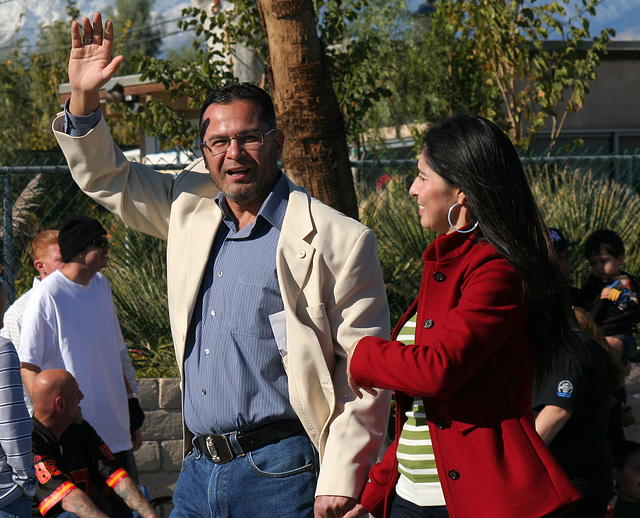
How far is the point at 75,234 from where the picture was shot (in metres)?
5.31

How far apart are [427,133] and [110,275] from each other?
508 cm

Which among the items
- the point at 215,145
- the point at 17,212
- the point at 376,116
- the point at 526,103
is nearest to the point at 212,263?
the point at 215,145

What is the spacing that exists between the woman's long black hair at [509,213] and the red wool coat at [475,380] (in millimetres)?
44

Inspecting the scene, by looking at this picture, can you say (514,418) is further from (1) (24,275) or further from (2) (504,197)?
(1) (24,275)

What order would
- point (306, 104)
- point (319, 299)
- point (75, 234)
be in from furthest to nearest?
point (75, 234)
point (306, 104)
point (319, 299)

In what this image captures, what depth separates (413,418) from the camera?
270 centimetres

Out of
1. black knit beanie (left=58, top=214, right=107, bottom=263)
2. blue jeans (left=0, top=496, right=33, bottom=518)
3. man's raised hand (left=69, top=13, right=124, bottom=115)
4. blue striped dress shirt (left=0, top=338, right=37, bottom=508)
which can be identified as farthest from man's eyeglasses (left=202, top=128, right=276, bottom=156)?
black knit beanie (left=58, top=214, right=107, bottom=263)

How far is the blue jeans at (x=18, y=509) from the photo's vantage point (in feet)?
11.2

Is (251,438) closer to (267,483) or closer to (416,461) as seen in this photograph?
(267,483)

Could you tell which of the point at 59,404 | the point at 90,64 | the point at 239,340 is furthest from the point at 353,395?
the point at 59,404

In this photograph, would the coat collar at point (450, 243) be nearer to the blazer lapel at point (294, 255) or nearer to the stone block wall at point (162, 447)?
the blazer lapel at point (294, 255)

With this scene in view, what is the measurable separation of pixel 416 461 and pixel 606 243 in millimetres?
3973

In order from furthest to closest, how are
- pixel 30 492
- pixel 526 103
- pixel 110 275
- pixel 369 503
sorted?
1. pixel 526 103
2. pixel 110 275
3. pixel 30 492
4. pixel 369 503

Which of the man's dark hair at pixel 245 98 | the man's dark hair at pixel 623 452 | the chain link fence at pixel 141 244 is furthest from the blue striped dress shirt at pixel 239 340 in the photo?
the man's dark hair at pixel 623 452
